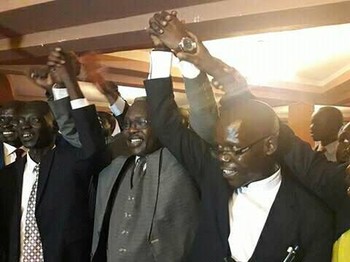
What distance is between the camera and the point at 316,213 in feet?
5.43

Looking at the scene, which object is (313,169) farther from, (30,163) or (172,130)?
(30,163)

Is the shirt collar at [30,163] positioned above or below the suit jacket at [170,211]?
above

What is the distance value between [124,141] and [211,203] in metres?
0.69

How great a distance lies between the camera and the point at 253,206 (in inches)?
67.9

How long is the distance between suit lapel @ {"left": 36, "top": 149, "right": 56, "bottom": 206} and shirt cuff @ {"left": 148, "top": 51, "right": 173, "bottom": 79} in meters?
0.68

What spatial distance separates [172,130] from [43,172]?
2.30 feet

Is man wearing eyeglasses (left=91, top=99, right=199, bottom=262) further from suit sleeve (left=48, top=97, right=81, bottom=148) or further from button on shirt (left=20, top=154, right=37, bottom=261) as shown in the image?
button on shirt (left=20, top=154, right=37, bottom=261)

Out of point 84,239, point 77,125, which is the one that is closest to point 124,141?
point 77,125

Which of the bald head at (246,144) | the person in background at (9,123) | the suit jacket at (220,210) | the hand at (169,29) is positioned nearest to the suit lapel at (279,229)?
the suit jacket at (220,210)

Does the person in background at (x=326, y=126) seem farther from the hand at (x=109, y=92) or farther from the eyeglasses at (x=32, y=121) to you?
the eyeglasses at (x=32, y=121)

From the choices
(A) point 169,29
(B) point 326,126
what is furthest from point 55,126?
(B) point 326,126

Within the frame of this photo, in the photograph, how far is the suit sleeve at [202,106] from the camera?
1.90 meters

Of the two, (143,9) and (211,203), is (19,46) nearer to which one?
(143,9)

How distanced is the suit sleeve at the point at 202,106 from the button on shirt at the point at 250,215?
28 centimetres
